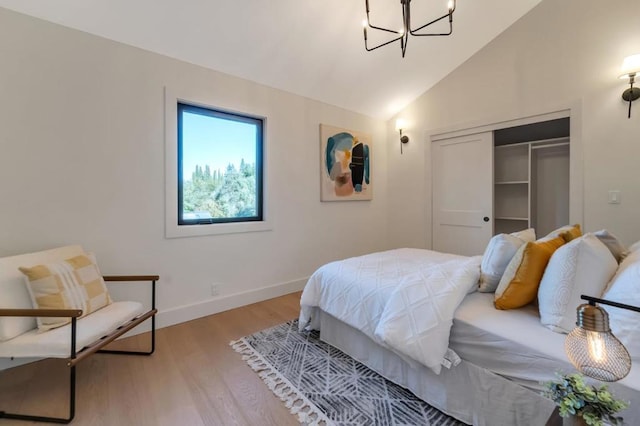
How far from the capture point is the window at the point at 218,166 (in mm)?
2713

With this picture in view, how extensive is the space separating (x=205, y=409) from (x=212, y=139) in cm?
231

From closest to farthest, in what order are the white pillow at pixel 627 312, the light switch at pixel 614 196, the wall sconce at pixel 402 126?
the white pillow at pixel 627 312, the light switch at pixel 614 196, the wall sconce at pixel 402 126

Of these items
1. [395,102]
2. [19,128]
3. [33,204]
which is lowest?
[33,204]

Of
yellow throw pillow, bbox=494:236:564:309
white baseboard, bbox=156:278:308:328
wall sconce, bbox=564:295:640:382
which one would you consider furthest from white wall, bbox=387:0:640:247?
white baseboard, bbox=156:278:308:328

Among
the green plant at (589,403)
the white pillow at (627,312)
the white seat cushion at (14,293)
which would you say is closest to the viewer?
the green plant at (589,403)

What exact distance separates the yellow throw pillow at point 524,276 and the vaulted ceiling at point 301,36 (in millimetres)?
2475

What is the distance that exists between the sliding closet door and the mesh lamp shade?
2.94 m

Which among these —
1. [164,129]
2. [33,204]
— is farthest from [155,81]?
[33,204]

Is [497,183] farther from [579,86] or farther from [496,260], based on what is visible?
[496,260]

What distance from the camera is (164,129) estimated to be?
2.49m

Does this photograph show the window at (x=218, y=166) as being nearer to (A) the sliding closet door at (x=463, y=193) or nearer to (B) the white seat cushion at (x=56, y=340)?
(B) the white seat cushion at (x=56, y=340)

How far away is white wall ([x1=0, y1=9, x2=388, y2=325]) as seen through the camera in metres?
1.93

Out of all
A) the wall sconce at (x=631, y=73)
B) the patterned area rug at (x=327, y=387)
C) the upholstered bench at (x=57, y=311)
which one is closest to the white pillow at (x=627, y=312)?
the patterned area rug at (x=327, y=387)

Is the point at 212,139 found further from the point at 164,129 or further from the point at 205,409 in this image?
the point at 205,409
